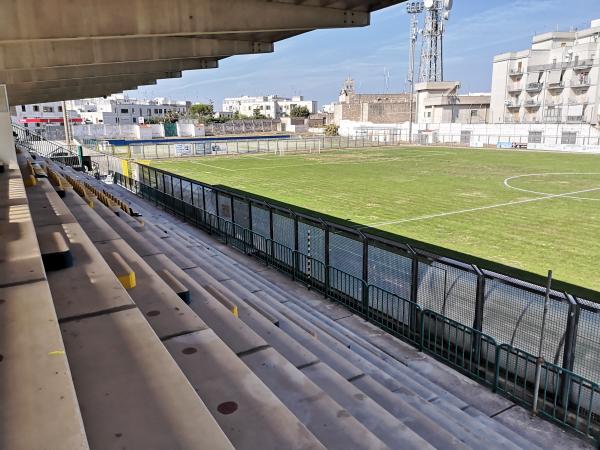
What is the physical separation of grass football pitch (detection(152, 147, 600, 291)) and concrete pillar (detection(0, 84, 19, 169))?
12.7 m

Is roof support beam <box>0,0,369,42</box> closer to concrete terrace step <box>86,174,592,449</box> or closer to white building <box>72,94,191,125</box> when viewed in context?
concrete terrace step <box>86,174,592,449</box>

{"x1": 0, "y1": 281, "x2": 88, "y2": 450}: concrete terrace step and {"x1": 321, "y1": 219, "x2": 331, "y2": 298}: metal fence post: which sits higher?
{"x1": 0, "y1": 281, "x2": 88, "y2": 450}: concrete terrace step

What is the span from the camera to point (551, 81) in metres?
79.6

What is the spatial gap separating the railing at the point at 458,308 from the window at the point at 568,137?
63.8 m

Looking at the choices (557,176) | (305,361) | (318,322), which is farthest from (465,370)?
(557,176)

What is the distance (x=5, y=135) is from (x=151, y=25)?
6.95 metres

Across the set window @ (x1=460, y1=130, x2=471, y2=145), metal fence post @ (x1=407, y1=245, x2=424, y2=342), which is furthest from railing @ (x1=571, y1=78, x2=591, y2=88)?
metal fence post @ (x1=407, y1=245, x2=424, y2=342)

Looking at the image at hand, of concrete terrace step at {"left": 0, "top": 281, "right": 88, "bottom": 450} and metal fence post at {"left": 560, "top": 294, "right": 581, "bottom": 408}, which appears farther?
metal fence post at {"left": 560, "top": 294, "right": 581, "bottom": 408}

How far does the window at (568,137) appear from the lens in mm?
63109

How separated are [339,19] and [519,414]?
22.8 feet

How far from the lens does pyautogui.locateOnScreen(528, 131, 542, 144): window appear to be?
6538cm

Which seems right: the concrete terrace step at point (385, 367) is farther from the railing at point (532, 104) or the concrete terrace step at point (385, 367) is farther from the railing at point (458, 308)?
the railing at point (532, 104)

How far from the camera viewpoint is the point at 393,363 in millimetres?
7516

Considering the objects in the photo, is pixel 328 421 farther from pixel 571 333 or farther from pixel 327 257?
pixel 327 257
